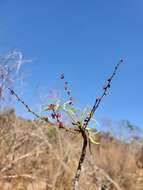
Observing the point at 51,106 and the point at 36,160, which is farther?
the point at 36,160

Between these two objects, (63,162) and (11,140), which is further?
(63,162)

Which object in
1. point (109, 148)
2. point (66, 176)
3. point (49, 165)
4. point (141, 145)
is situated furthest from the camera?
point (141, 145)

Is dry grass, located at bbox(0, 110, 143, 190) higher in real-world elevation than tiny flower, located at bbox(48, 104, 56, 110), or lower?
higher

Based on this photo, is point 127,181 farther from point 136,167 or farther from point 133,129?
point 133,129

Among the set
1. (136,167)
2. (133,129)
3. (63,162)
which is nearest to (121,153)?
(136,167)

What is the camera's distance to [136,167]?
2167 cm

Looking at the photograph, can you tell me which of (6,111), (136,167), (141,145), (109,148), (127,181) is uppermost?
(141,145)

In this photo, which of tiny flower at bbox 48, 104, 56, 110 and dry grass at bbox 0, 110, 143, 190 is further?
dry grass at bbox 0, 110, 143, 190

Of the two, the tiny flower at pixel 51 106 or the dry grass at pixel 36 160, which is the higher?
the dry grass at pixel 36 160

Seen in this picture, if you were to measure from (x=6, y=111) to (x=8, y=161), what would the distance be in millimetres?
985

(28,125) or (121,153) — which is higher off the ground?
(121,153)

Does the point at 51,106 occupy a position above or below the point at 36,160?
below

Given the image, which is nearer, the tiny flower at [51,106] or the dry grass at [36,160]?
the tiny flower at [51,106]

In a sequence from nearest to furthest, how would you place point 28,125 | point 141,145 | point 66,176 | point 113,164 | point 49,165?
1. point 66,176
2. point 28,125
3. point 49,165
4. point 113,164
5. point 141,145
